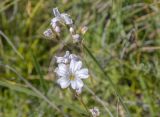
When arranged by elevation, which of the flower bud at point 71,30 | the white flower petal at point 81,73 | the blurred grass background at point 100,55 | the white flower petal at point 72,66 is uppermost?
the blurred grass background at point 100,55

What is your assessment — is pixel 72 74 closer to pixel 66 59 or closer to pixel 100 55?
pixel 66 59

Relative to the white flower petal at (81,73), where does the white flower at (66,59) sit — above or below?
above

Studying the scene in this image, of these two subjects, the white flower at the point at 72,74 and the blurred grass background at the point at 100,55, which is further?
the blurred grass background at the point at 100,55

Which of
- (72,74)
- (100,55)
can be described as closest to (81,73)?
(72,74)

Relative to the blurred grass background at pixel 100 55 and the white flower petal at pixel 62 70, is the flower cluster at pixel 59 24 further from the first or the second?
the blurred grass background at pixel 100 55

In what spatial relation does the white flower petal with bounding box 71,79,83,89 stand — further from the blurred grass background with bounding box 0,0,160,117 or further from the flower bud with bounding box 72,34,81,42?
the blurred grass background with bounding box 0,0,160,117

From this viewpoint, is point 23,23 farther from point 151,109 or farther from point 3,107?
point 151,109

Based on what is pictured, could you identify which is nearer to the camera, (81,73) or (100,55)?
(81,73)

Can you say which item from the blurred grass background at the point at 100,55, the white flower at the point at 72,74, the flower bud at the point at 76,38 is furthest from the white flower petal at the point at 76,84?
the blurred grass background at the point at 100,55

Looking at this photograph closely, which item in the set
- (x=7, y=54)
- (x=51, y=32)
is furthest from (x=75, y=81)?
(x=7, y=54)

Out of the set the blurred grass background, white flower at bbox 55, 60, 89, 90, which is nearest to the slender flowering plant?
white flower at bbox 55, 60, 89, 90
